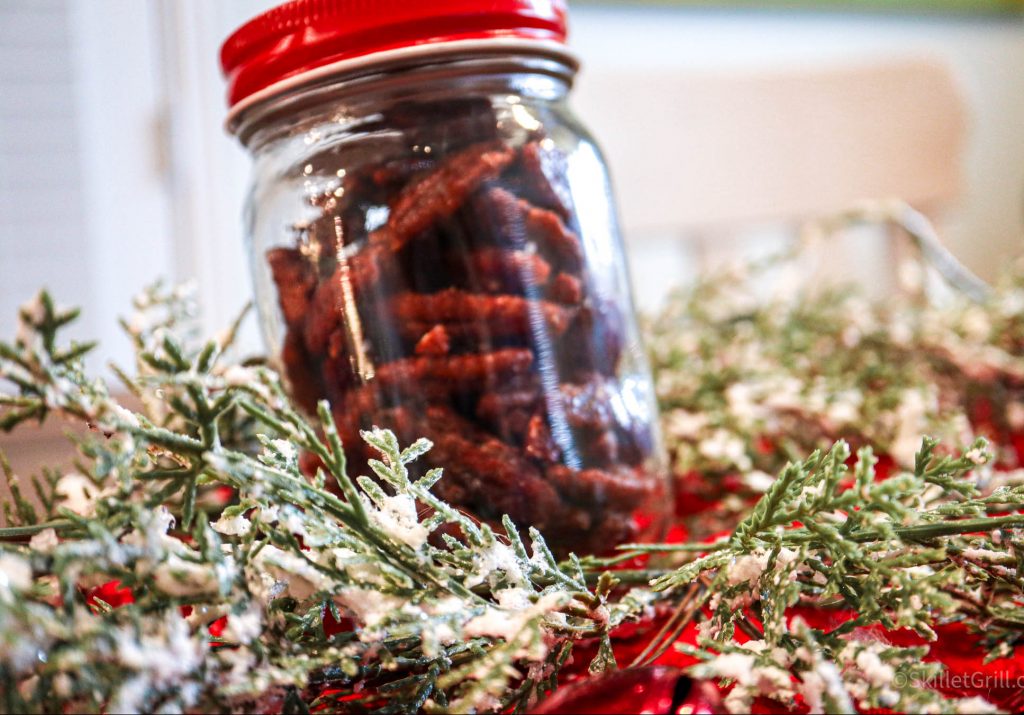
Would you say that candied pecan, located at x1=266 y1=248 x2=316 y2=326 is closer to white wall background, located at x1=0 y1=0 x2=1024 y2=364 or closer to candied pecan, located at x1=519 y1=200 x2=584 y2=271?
candied pecan, located at x1=519 y1=200 x2=584 y2=271

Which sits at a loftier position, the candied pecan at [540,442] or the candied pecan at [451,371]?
the candied pecan at [451,371]

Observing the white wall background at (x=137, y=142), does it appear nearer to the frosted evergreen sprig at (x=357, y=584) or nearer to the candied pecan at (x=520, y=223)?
the candied pecan at (x=520, y=223)

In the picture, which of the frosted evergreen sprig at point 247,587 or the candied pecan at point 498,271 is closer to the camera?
the frosted evergreen sprig at point 247,587

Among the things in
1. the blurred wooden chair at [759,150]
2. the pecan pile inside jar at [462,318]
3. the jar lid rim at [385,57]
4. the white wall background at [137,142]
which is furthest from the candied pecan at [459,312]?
the blurred wooden chair at [759,150]

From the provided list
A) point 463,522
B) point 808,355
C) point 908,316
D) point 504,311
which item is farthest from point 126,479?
point 908,316

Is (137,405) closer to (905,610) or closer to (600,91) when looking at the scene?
(905,610)

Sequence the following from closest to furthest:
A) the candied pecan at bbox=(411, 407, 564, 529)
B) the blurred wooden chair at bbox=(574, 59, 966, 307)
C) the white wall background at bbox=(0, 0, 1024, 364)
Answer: the candied pecan at bbox=(411, 407, 564, 529) → the white wall background at bbox=(0, 0, 1024, 364) → the blurred wooden chair at bbox=(574, 59, 966, 307)

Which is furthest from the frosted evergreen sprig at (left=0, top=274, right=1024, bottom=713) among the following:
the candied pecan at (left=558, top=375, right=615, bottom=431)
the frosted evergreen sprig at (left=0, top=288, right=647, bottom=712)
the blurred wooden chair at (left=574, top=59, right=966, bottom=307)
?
the blurred wooden chair at (left=574, top=59, right=966, bottom=307)

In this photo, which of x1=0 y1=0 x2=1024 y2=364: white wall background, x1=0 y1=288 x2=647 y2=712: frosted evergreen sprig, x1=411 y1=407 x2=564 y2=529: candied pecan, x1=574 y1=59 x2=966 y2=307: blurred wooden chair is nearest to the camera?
x1=0 y1=288 x2=647 y2=712: frosted evergreen sprig

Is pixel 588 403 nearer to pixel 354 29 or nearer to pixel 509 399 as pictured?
pixel 509 399
